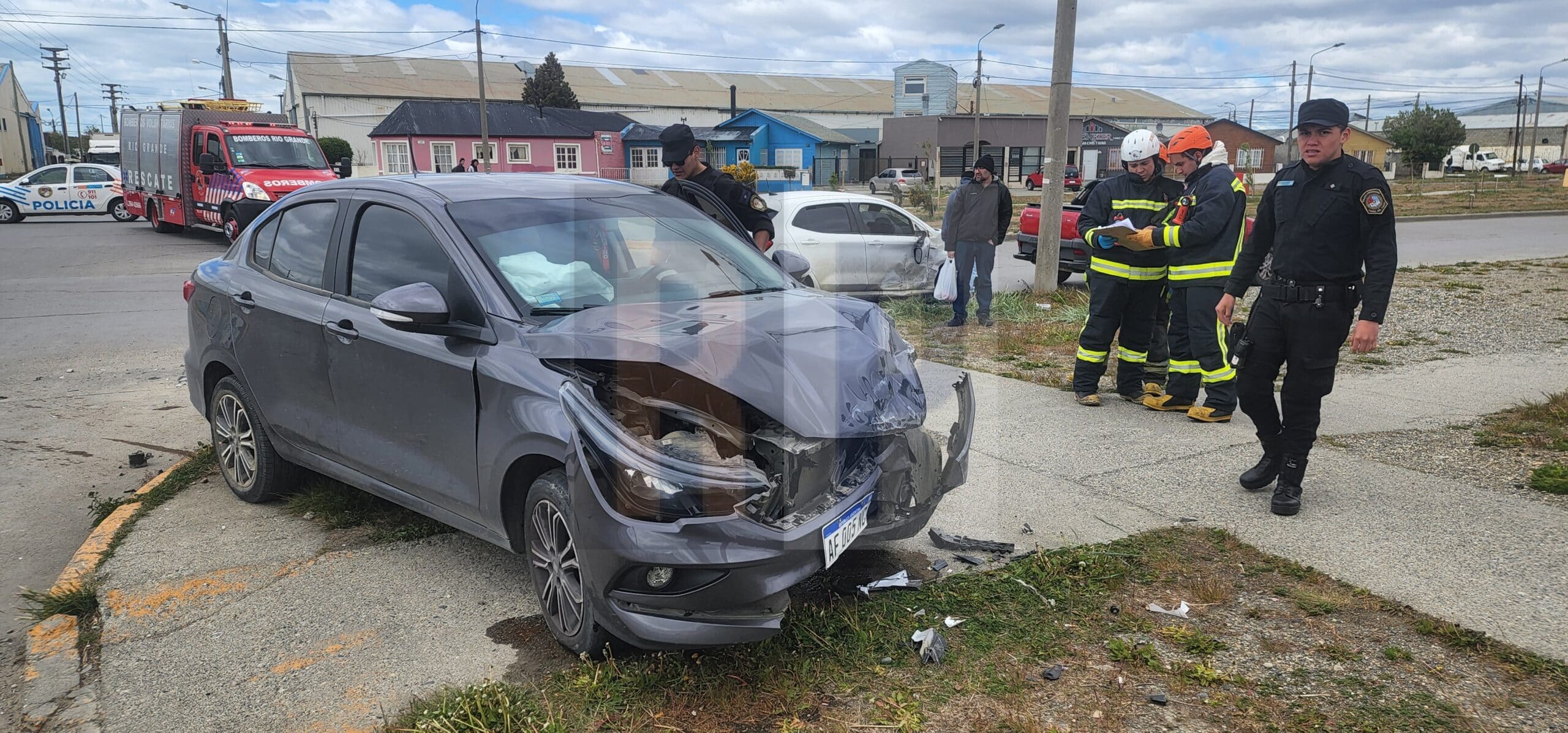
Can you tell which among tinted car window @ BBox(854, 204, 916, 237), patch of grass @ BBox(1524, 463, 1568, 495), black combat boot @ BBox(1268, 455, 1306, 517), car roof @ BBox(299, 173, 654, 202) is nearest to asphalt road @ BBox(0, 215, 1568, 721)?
car roof @ BBox(299, 173, 654, 202)

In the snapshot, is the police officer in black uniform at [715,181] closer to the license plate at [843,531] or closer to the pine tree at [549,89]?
the license plate at [843,531]

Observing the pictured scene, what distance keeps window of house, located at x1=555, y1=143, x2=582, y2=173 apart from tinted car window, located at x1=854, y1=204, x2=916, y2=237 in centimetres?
4300

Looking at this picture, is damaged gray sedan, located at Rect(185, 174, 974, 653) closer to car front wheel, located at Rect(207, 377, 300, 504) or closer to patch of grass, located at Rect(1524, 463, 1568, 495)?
car front wheel, located at Rect(207, 377, 300, 504)

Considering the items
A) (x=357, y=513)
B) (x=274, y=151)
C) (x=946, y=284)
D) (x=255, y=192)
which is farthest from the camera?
(x=274, y=151)

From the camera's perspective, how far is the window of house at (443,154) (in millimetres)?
48594

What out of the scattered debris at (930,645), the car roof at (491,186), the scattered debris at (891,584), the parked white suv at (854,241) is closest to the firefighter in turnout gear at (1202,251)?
the scattered debris at (891,584)

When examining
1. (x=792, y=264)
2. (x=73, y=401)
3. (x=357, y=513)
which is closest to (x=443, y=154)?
(x=73, y=401)

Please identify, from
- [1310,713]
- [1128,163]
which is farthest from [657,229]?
[1128,163]

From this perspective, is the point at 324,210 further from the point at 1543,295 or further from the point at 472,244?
the point at 1543,295

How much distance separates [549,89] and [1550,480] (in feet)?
226

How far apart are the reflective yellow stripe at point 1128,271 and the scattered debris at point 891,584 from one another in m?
3.46

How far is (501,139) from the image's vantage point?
49625 millimetres

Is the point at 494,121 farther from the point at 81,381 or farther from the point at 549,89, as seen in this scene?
the point at 81,381

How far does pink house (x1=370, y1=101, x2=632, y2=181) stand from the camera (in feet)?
158
